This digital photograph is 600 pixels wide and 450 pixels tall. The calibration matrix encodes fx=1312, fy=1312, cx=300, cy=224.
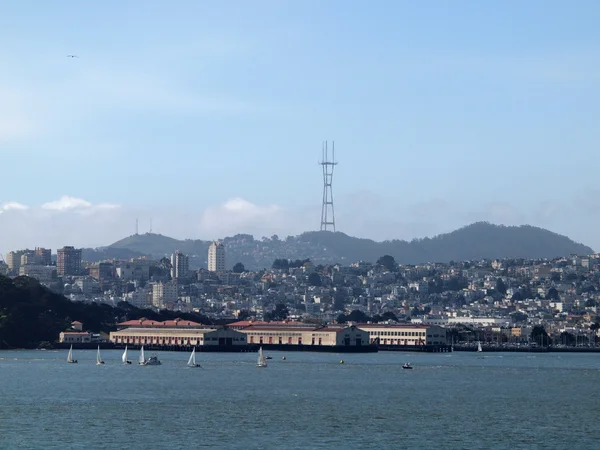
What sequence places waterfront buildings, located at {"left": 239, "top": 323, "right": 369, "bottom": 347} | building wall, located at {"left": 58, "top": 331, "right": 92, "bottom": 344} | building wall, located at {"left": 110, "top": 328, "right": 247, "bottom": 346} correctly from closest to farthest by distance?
1. building wall, located at {"left": 110, "top": 328, "right": 247, "bottom": 346}
2. building wall, located at {"left": 58, "top": 331, "right": 92, "bottom": 344}
3. waterfront buildings, located at {"left": 239, "top": 323, "right": 369, "bottom": 347}

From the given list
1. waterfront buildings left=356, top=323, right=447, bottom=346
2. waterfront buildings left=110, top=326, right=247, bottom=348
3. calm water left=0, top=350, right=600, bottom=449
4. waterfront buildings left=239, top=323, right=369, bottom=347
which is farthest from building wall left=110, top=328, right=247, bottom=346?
calm water left=0, top=350, right=600, bottom=449

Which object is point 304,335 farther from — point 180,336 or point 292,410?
point 292,410

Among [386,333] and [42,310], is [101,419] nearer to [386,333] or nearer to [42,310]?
[42,310]

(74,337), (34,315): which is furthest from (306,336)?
(34,315)

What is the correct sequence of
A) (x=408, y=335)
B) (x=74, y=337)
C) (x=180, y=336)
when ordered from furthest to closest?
1. (x=408, y=335)
2. (x=180, y=336)
3. (x=74, y=337)

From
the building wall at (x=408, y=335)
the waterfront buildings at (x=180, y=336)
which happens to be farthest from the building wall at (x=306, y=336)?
the building wall at (x=408, y=335)

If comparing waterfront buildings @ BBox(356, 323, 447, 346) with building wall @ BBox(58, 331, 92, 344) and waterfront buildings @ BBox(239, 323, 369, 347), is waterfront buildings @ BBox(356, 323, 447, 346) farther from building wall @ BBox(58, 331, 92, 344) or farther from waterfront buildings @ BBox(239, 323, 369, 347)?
building wall @ BBox(58, 331, 92, 344)
